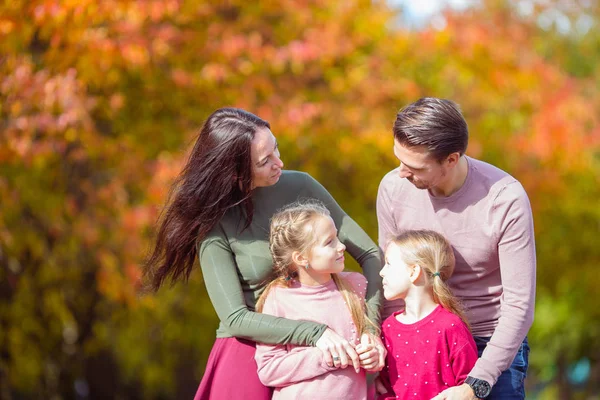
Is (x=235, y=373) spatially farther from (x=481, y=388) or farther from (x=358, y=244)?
(x=481, y=388)

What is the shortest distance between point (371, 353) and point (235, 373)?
1.77ft

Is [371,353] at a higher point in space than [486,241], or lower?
lower

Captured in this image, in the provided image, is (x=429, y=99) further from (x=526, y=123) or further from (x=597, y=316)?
(x=597, y=316)

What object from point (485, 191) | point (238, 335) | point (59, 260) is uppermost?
point (485, 191)

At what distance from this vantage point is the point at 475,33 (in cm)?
864

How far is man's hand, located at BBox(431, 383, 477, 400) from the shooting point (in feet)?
9.50

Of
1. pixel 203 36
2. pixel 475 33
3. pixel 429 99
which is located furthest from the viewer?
pixel 475 33

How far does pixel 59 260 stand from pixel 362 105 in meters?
3.09

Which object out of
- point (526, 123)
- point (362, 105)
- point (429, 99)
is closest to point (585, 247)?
point (526, 123)

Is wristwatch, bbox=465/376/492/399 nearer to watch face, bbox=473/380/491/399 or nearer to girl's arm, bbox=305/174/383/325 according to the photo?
watch face, bbox=473/380/491/399

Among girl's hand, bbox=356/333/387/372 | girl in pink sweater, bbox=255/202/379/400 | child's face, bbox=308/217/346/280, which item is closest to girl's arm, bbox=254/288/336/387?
girl in pink sweater, bbox=255/202/379/400

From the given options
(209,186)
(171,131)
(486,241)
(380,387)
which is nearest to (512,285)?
(486,241)

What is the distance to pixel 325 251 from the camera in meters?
3.10

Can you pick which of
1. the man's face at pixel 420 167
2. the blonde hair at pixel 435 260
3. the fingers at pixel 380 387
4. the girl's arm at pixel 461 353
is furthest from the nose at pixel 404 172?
the fingers at pixel 380 387
